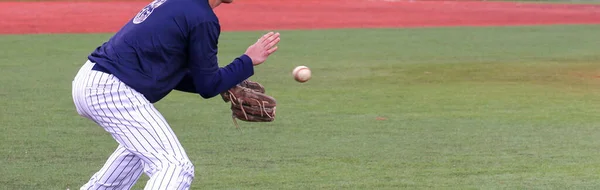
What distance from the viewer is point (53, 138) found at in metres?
8.44

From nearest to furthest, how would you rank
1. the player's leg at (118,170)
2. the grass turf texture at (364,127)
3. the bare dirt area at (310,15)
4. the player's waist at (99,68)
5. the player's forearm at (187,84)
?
the player's waist at (99,68), the player's forearm at (187,84), the player's leg at (118,170), the grass turf texture at (364,127), the bare dirt area at (310,15)

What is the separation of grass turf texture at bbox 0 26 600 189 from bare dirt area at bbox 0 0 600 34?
7.40 m

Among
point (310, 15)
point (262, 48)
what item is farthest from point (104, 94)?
point (310, 15)

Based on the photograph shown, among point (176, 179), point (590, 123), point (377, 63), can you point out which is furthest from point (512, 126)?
point (377, 63)

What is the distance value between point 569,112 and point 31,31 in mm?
14177

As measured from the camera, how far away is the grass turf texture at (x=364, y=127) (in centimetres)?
694

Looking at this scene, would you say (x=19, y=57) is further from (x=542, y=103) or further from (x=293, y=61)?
(x=542, y=103)

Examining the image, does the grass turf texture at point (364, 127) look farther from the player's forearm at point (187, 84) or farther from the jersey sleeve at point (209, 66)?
the jersey sleeve at point (209, 66)

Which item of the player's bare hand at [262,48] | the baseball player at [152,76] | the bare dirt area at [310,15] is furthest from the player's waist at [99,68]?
the bare dirt area at [310,15]

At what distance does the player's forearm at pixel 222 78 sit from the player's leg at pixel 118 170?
1.71ft

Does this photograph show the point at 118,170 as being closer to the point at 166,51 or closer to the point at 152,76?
the point at 152,76

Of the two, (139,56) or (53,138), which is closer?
(139,56)

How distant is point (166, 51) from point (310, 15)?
25112 mm

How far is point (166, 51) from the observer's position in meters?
4.44
